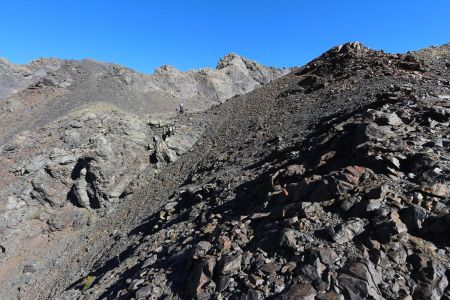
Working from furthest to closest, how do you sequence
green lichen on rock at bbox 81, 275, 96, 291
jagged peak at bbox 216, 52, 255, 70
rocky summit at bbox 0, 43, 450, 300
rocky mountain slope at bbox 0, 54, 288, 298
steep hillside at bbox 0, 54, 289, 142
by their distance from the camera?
jagged peak at bbox 216, 52, 255, 70
steep hillside at bbox 0, 54, 289, 142
rocky mountain slope at bbox 0, 54, 288, 298
green lichen on rock at bbox 81, 275, 96, 291
rocky summit at bbox 0, 43, 450, 300

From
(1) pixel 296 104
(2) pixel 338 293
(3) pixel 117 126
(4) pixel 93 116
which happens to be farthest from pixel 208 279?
(4) pixel 93 116


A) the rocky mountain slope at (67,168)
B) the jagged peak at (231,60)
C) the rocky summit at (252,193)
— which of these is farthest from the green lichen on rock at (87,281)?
the jagged peak at (231,60)

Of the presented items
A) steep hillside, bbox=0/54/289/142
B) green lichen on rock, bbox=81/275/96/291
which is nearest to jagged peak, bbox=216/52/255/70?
steep hillside, bbox=0/54/289/142

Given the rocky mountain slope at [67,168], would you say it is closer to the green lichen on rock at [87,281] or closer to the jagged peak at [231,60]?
the green lichen on rock at [87,281]

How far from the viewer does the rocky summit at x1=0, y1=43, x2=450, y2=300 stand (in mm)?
6762

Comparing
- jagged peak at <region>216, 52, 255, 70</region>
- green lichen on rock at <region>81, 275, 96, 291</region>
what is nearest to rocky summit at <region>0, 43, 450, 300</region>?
green lichen on rock at <region>81, 275, 96, 291</region>

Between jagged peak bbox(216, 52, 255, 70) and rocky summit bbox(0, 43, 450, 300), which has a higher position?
jagged peak bbox(216, 52, 255, 70)

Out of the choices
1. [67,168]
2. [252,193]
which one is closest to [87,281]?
[252,193]

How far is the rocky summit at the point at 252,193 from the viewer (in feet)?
22.2

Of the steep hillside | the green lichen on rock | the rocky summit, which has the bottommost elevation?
the green lichen on rock

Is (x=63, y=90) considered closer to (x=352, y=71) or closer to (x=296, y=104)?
(x=296, y=104)

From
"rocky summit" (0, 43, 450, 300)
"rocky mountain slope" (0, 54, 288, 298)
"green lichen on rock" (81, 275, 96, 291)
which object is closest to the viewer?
"rocky summit" (0, 43, 450, 300)

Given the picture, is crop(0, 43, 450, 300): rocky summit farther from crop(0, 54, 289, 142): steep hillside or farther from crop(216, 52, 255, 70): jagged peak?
crop(216, 52, 255, 70): jagged peak

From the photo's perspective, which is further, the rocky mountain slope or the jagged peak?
the jagged peak
